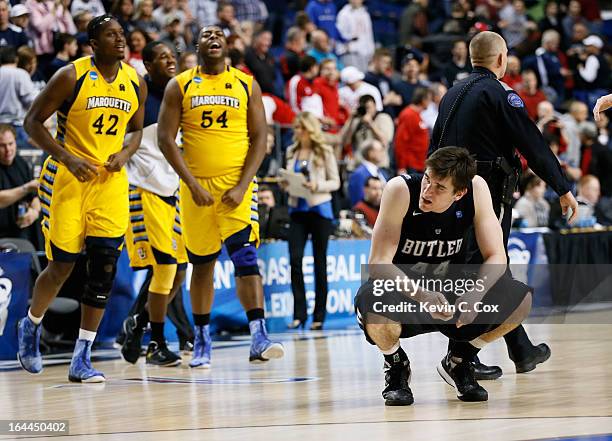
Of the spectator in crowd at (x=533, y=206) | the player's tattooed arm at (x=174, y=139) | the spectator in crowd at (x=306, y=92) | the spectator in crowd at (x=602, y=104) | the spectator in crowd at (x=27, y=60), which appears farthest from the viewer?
the spectator in crowd at (x=306, y=92)

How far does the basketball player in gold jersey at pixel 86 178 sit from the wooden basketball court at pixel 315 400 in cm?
→ 57

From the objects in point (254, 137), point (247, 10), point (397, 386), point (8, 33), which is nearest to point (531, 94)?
point (247, 10)

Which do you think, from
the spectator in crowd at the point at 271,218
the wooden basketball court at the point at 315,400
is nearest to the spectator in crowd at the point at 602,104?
the wooden basketball court at the point at 315,400

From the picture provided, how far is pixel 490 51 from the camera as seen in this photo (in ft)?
26.4

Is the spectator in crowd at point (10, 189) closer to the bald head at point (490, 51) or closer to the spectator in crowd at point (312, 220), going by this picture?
the spectator in crowd at point (312, 220)

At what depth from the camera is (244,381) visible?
324 inches

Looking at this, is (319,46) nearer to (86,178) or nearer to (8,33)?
(8,33)

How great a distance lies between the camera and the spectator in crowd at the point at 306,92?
17156 millimetres

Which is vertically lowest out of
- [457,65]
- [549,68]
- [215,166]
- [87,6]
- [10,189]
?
[549,68]

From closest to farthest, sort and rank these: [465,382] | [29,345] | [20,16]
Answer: [465,382] → [29,345] → [20,16]

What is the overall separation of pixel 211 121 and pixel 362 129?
278 inches

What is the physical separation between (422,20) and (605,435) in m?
18.1

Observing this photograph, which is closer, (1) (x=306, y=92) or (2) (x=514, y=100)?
(2) (x=514, y=100)

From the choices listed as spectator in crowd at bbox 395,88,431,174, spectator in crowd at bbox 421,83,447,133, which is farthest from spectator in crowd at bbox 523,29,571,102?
spectator in crowd at bbox 395,88,431,174
